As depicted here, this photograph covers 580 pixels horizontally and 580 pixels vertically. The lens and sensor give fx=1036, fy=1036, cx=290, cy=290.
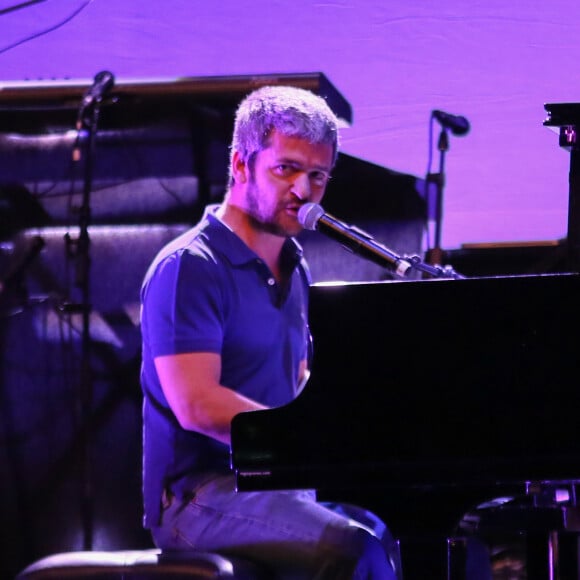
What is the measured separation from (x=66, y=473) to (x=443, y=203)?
153 centimetres

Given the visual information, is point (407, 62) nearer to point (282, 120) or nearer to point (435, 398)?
point (282, 120)

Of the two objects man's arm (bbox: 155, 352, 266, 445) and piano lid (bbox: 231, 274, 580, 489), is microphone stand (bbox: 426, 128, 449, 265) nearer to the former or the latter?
man's arm (bbox: 155, 352, 266, 445)

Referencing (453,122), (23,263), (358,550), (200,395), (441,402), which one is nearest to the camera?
(441,402)

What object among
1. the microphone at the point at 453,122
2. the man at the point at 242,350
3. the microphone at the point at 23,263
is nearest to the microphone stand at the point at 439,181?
the microphone at the point at 453,122

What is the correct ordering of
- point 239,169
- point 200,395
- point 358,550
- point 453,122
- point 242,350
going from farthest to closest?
point 453,122
point 239,169
point 242,350
point 200,395
point 358,550

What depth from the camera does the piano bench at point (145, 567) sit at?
182 cm

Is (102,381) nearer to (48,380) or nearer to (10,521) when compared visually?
(48,380)

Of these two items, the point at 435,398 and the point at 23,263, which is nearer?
the point at 435,398

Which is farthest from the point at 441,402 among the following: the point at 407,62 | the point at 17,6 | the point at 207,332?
the point at 17,6

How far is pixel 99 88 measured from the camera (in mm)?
3238

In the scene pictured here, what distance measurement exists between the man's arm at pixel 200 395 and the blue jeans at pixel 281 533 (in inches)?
5.3

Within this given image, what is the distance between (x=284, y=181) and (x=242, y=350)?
1.25 ft

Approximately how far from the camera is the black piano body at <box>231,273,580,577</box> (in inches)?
63.2

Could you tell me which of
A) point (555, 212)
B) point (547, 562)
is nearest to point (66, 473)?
point (555, 212)
